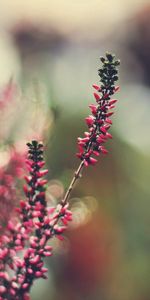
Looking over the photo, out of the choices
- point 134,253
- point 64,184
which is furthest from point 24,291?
point 134,253

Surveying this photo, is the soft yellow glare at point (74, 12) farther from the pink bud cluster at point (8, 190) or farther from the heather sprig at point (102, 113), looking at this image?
the heather sprig at point (102, 113)

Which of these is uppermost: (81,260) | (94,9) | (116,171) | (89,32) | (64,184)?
(94,9)

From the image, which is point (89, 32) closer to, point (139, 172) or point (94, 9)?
point (94, 9)

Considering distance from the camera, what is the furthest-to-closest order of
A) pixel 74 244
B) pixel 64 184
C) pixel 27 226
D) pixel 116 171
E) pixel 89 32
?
pixel 89 32 → pixel 116 171 → pixel 74 244 → pixel 64 184 → pixel 27 226

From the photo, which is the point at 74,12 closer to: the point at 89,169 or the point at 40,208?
the point at 89,169

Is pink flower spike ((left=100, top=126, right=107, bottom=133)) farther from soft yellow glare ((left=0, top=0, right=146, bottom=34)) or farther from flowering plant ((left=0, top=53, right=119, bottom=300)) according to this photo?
soft yellow glare ((left=0, top=0, right=146, bottom=34))

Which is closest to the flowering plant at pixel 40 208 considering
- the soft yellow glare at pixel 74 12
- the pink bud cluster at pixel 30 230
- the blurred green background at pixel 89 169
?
the pink bud cluster at pixel 30 230

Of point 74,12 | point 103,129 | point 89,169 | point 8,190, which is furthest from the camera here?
point 74,12

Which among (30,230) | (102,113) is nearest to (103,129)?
(102,113)
